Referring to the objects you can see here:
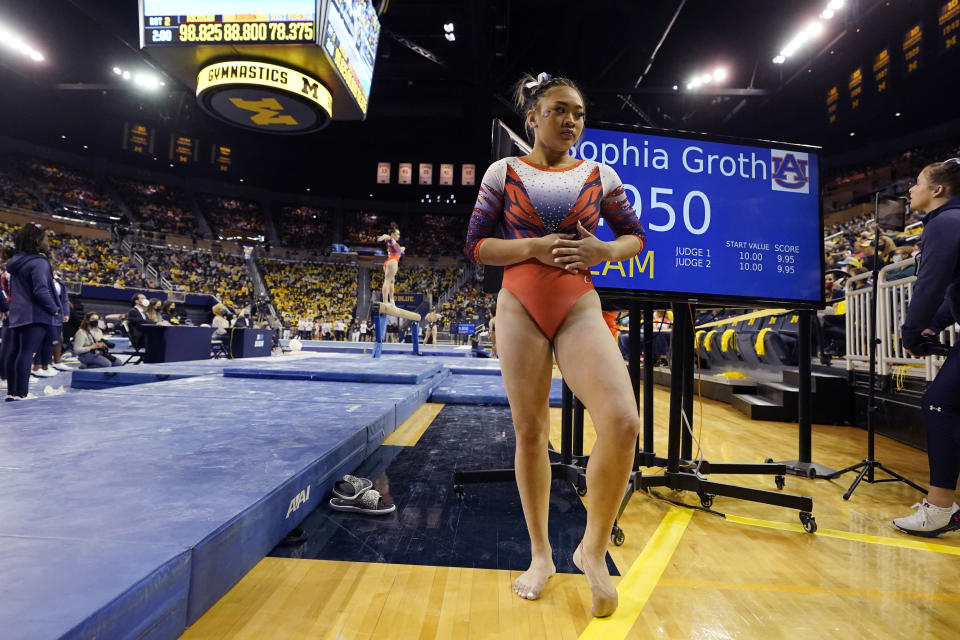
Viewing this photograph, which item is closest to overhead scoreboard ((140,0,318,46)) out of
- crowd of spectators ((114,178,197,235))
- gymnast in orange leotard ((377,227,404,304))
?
gymnast in orange leotard ((377,227,404,304))

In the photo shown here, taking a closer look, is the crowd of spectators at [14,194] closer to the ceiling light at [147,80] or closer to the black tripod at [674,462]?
the ceiling light at [147,80]

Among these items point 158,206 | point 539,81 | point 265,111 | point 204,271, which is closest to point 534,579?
point 539,81

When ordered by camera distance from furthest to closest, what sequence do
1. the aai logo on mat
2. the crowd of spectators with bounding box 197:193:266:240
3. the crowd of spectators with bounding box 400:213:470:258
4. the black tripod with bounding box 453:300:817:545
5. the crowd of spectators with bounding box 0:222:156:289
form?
1. the crowd of spectators with bounding box 400:213:470:258
2. the crowd of spectators with bounding box 197:193:266:240
3. the crowd of spectators with bounding box 0:222:156:289
4. the aai logo on mat
5. the black tripod with bounding box 453:300:817:545

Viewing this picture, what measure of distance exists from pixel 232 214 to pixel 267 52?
24.6 metres

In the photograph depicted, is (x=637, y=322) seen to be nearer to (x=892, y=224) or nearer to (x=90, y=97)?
(x=892, y=224)

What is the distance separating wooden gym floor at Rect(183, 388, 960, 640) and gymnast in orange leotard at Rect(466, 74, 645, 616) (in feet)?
0.41

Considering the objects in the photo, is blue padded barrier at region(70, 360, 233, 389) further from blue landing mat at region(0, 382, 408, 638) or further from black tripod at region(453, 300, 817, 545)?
black tripod at region(453, 300, 817, 545)

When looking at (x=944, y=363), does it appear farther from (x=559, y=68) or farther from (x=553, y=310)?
(x=559, y=68)

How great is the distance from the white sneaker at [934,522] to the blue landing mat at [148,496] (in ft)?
8.67

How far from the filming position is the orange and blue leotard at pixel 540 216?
135 centimetres

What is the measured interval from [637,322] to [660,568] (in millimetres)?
1156

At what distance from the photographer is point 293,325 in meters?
25.3

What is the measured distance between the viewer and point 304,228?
30.3m

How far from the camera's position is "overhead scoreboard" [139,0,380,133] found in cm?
662
